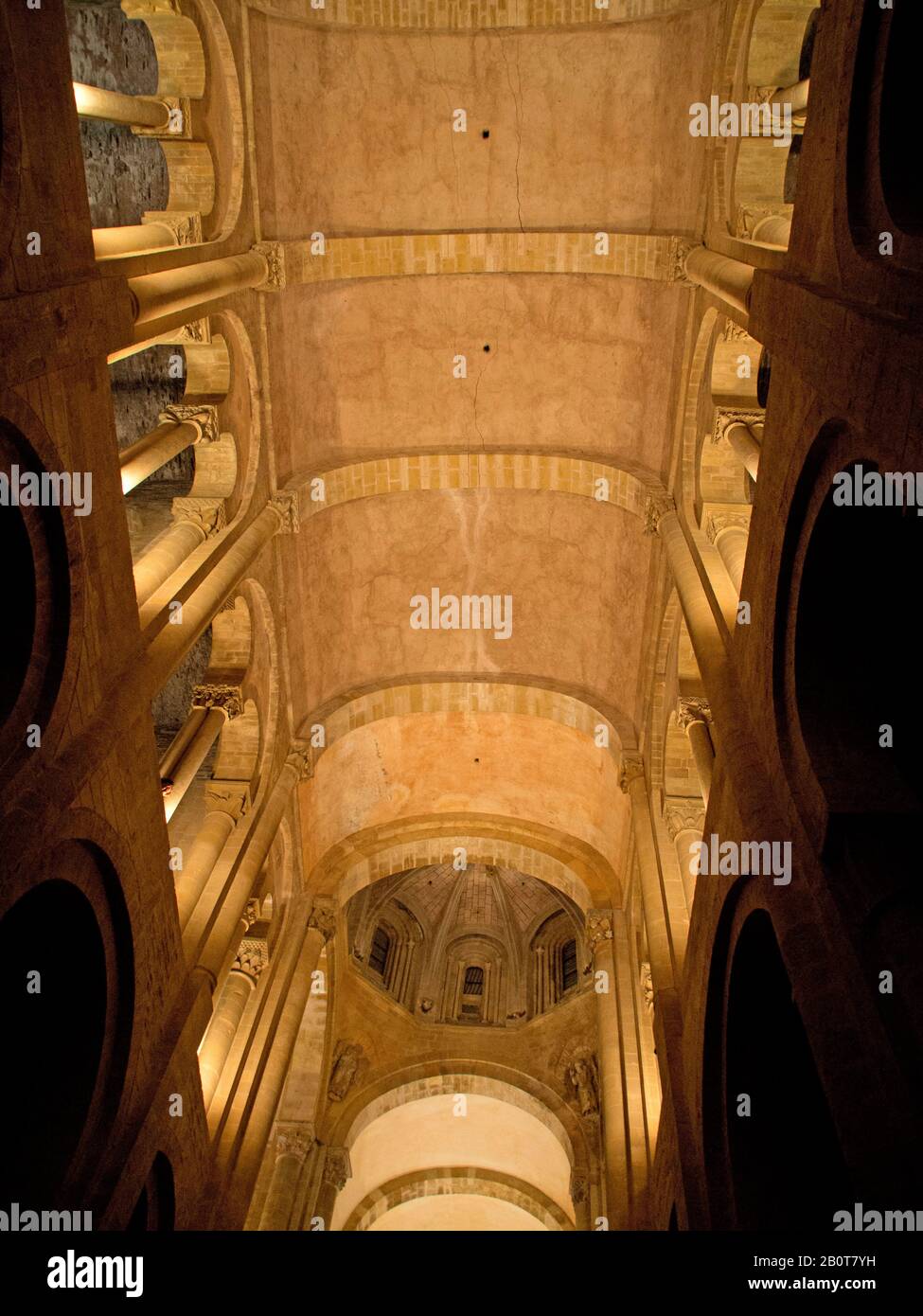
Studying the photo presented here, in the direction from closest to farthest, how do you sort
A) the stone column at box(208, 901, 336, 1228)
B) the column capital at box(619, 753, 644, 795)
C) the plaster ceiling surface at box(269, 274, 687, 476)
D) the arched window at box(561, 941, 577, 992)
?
the stone column at box(208, 901, 336, 1228)
the plaster ceiling surface at box(269, 274, 687, 476)
the column capital at box(619, 753, 644, 795)
the arched window at box(561, 941, 577, 992)

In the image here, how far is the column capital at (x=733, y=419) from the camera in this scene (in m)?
9.84

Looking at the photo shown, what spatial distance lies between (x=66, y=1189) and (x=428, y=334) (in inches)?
365

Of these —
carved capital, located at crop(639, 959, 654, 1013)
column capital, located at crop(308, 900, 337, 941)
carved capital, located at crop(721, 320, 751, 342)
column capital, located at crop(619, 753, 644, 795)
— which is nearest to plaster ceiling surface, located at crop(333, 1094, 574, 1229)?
column capital, located at crop(308, 900, 337, 941)

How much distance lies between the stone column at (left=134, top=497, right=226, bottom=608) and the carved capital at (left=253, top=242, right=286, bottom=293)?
2.27 meters

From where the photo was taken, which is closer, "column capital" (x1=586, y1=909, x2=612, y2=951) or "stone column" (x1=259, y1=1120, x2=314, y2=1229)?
"column capital" (x1=586, y1=909, x2=612, y2=951)

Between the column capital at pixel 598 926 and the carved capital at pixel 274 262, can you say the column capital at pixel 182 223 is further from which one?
the column capital at pixel 598 926

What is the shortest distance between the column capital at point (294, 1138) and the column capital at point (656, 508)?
9.05m

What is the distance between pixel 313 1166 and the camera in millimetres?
14023

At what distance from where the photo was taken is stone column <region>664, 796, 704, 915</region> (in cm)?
1055

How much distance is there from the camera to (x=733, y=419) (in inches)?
389

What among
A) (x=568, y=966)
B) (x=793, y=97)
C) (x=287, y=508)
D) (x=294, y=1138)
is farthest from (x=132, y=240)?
(x=568, y=966)

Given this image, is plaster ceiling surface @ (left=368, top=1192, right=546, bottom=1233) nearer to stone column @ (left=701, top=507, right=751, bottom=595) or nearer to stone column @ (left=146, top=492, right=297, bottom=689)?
stone column @ (left=146, top=492, right=297, bottom=689)

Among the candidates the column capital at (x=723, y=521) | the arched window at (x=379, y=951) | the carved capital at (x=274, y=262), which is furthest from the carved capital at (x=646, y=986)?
the arched window at (x=379, y=951)
